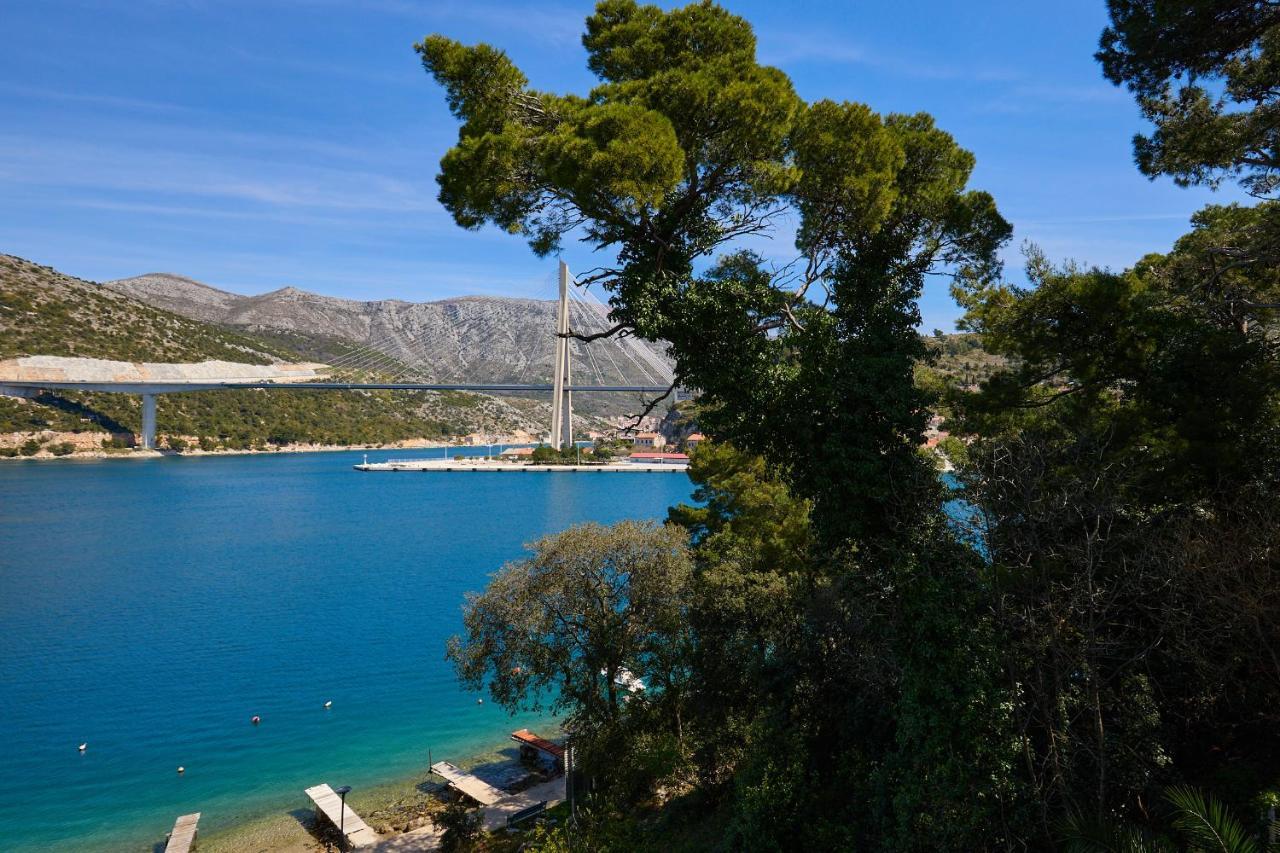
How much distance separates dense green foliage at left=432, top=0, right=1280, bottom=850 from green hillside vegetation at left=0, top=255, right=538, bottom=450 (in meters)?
74.5

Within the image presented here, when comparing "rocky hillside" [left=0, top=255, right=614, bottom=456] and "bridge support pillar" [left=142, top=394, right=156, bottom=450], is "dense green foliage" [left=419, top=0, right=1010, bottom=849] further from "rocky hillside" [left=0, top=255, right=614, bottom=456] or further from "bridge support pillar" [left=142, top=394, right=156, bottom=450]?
"rocky hillside" [left=0, top=255, right=614, bottom=456]

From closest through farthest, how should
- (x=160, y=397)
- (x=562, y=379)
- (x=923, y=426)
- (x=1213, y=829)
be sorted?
(x=1213, y=829) → (x=923, y=426) → (x=562, y=379) → (x=160, y=397)

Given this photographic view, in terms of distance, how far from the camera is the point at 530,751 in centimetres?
1233

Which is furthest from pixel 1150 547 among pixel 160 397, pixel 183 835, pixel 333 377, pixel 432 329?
pixel 432 329

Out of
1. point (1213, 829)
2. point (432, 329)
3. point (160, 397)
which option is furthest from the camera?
point (432, 329)

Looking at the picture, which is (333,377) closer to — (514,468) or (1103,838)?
(514,468)

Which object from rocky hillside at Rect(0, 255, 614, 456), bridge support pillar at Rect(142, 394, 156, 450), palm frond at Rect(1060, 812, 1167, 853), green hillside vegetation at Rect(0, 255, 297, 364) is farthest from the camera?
green hillside vegetation at Rect(0, 255, 297, 364)

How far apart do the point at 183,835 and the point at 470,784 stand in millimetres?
3922

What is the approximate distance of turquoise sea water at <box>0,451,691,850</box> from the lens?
11945 mm

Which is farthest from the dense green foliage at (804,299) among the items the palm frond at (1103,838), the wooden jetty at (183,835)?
the wooden jetty at (183,835)

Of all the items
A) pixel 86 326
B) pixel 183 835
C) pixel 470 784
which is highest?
pixel 86 326

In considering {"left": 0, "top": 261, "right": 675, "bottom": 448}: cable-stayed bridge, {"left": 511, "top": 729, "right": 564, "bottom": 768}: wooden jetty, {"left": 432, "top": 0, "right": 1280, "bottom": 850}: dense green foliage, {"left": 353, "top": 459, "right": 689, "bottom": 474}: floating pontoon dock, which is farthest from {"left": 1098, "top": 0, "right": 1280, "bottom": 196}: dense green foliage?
{"left": 353, "top": 459, "right": 689, "bottom": 474}: floating pontoon dock

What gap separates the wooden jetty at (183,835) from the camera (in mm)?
9695

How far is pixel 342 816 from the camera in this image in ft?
32.9
